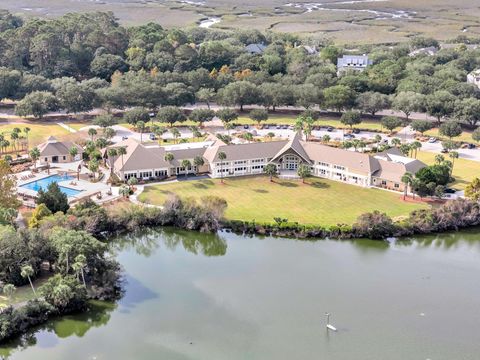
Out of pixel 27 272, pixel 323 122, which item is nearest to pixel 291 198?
pixel 27 272

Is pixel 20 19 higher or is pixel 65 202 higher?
pixel 20 19

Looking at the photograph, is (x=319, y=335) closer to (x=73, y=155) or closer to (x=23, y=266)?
(x=23, y=266)

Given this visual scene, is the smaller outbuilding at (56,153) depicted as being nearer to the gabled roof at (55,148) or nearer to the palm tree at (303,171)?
the gabled roof at (55,148)

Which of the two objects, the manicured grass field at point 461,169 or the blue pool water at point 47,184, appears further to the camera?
the manicured grass field at point 461,169

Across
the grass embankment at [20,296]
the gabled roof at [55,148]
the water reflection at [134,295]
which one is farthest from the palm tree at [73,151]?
the grass embankment at [20,296]

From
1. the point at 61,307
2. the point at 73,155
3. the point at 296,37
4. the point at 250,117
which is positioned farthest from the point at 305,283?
the point at 296,37
